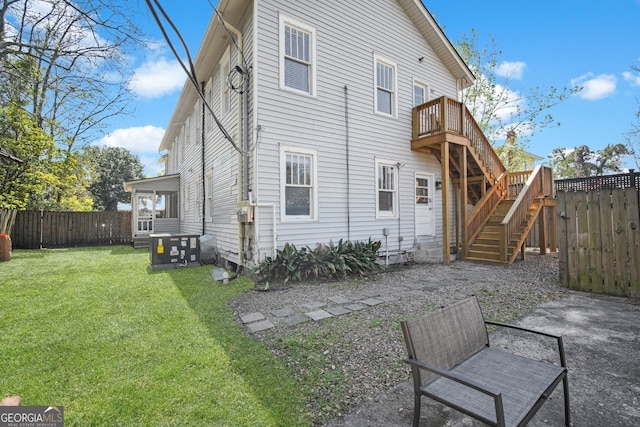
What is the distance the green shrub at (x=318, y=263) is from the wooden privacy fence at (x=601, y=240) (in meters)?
4.00

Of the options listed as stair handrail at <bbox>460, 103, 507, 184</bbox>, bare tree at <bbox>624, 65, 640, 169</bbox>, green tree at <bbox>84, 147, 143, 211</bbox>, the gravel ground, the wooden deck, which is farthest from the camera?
green tree at <bbox>84, 147, 143, 211</bbox>

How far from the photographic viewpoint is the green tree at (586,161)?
2736 cm

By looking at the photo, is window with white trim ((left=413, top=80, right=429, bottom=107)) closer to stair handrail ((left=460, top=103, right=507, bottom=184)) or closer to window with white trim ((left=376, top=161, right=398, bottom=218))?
stair handrail ((left=460, top=103, right=507, bottom=184))

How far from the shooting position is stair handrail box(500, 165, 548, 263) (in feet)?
26.7

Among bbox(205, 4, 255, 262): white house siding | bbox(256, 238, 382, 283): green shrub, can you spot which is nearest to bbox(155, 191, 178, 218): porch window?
bbox(205, 4, 255, 262): white house siding

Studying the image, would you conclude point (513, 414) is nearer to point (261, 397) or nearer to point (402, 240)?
point (261, 397)

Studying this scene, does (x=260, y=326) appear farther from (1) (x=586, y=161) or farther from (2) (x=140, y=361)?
(1) (x=586, y=161)

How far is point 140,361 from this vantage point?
292 cm

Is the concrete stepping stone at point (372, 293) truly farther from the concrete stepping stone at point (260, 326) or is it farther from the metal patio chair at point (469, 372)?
the metal patio chair at point (469, 372)

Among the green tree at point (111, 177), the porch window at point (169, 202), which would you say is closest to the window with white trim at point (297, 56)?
the porch window at point (169, 202)

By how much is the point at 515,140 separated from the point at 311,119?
15270mm

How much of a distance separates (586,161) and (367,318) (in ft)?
123

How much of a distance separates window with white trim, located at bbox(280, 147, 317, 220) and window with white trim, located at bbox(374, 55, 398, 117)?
3.11 metres

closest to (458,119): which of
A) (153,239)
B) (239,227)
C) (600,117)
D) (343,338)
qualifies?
(239,227)
